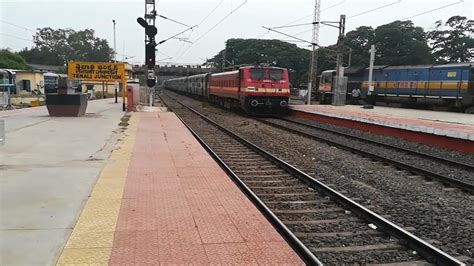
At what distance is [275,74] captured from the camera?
2530 centimetres

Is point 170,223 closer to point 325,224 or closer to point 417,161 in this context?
point 325,224

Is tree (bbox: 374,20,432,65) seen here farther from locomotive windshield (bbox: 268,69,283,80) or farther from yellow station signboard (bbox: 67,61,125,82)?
yellow station signboard (bbox: 67,61,125,82)

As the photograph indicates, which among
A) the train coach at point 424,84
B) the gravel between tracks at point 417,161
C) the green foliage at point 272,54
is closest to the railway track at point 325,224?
the gravel between tracks at point 417,161

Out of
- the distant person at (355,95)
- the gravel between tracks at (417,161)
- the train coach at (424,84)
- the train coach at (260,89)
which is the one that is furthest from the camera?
the distant person at (355,95)

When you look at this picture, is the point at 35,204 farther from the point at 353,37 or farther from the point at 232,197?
the point at 353,37

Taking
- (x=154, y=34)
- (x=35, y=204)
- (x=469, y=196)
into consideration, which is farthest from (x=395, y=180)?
(x=154, y=34)

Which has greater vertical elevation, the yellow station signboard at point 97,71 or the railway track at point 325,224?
the yellow station signboard at point 97,71

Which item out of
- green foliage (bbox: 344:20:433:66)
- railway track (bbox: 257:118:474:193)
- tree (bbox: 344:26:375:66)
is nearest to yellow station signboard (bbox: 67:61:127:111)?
railway track (bbox: 257:118:474:193)

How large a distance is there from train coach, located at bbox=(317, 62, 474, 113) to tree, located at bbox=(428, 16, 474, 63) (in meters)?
36.8

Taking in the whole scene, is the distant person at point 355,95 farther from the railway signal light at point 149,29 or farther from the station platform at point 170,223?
the station platform at point 170,223

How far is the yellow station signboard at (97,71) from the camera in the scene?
1055 inches

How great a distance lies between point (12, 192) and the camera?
6.55m

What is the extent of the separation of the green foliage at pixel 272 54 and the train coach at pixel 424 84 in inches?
1497

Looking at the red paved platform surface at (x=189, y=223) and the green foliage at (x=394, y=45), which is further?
the green foliage at (x=394, y=45)
